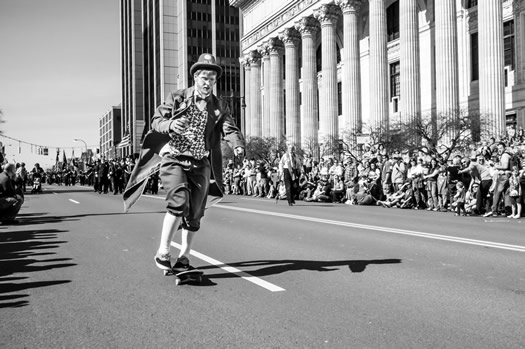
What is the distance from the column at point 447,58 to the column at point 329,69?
12494 millimetres

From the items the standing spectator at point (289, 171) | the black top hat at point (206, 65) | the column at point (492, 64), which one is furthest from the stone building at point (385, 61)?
the black top hat at point (206, 65)

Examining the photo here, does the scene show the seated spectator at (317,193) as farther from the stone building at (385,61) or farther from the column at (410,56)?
the column at (410,56)

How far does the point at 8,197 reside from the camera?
13789 mm

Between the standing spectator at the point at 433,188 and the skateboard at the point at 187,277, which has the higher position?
the standing spectator at the point at 433,188

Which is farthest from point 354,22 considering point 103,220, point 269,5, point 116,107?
point 116,107

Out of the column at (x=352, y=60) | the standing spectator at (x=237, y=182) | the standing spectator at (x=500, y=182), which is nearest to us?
the standing spectator at (x=500, y=182)

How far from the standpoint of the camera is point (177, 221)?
232 inches

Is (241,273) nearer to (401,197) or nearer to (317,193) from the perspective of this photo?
(401,197)

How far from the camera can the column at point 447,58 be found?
101 feet

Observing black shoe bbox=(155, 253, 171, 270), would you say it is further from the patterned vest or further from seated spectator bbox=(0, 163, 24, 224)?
seated spectator bbox=(0, 163, 24, 224)

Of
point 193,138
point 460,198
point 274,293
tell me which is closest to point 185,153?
point 193,138

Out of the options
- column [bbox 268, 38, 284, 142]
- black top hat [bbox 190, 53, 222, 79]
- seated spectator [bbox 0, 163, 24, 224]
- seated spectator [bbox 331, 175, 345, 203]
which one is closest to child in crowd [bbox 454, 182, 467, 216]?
seated spectator [bbox 331, 175, 345, 203]

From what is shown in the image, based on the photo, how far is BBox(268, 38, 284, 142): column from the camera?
174 ft

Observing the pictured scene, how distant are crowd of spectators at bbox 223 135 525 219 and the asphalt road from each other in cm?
588
